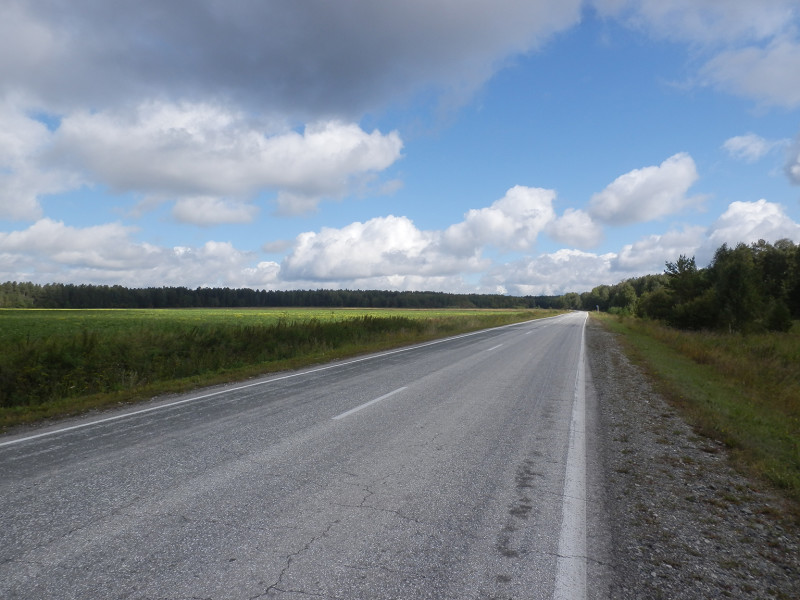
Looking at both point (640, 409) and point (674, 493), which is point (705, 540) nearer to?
point (674, 493)

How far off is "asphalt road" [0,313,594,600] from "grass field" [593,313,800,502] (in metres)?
1.93

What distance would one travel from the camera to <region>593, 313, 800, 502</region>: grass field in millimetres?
5602

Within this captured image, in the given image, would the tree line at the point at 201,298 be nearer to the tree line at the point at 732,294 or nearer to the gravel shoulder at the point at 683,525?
the tree line at the point at 732,294

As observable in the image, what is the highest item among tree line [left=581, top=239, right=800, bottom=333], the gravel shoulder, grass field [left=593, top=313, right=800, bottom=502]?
tree line [left=581, top=239, right=800, bottom=333]

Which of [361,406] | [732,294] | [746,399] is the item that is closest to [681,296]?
[732,294]

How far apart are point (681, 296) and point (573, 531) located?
142ft

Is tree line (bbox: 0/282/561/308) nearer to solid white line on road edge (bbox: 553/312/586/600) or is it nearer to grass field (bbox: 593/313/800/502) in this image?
→ grass field (bbox: 593/313/800/502)

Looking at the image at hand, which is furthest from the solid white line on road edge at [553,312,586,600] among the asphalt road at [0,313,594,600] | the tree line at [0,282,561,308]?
the tree line at [0,282,561,308]

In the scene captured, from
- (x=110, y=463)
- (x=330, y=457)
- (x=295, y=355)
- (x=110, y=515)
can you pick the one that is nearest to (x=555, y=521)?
(x=330, y=457)

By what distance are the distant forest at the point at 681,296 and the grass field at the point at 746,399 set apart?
9.60 metres

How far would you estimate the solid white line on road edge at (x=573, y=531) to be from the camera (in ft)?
9.33

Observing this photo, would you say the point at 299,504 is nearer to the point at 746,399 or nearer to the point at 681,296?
the point at 746,399

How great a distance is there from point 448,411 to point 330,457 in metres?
2.90

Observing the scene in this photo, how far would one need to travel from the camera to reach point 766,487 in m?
4.70
